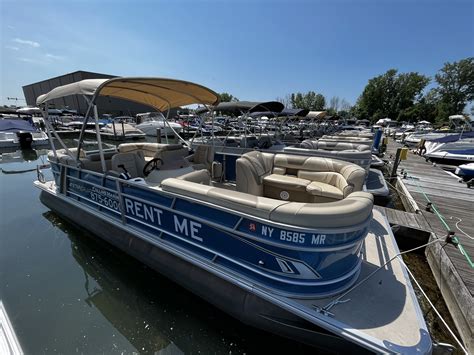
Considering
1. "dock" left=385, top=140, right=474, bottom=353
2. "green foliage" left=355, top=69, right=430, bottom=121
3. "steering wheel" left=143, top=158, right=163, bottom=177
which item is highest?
"green foliage" left=355, top=69, right=430, bottom=121

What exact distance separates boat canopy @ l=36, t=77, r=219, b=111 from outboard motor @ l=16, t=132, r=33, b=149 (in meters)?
13.4

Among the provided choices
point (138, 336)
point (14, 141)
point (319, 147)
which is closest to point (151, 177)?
point (138, 336)

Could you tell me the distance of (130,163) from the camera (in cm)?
418

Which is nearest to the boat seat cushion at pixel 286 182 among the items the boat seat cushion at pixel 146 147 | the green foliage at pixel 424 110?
the boat seat cushion at pixel 146 147

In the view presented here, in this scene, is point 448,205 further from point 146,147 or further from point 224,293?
point 146,147

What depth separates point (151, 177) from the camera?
3.20 metres

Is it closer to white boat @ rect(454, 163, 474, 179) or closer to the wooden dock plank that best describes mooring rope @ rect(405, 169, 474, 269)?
the wooden dock plank

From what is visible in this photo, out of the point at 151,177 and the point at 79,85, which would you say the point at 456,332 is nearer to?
the point at 151,177

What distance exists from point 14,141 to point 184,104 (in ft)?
49.5

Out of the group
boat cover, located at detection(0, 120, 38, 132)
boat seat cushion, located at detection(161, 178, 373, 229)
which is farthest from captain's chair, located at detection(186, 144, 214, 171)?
boat cover, located at detection(0, 120, 38, 132)

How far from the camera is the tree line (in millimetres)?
46000

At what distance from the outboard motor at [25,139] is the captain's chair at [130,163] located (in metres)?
14.6

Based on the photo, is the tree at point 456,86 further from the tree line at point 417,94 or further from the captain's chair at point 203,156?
the captain's chair at point 203,156

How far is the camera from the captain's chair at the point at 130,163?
12.8 feet
